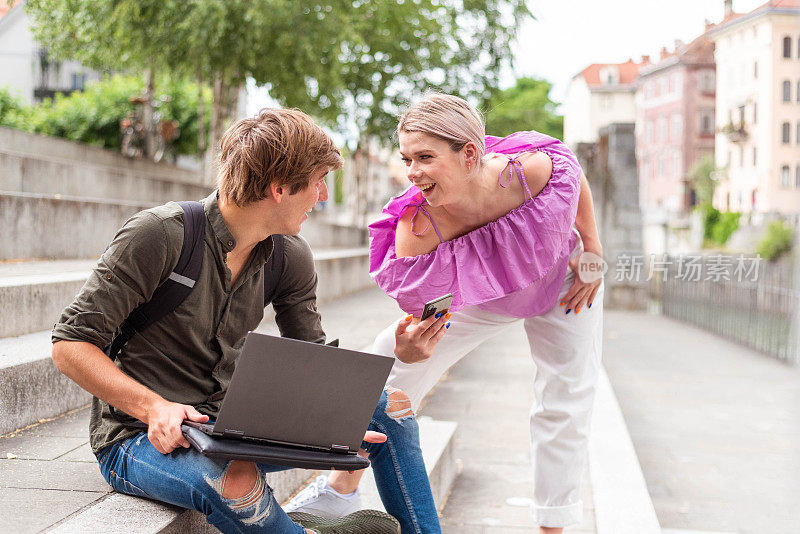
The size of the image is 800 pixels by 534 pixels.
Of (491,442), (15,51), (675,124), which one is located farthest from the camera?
(675,124)

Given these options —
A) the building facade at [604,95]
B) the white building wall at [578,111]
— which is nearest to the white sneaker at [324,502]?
the building facade at [604,95]

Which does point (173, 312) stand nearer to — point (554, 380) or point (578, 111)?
point (554, 380)

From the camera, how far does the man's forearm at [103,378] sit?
6.52 ft

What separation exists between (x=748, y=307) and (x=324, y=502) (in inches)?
523

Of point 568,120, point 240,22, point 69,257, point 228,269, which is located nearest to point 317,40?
point 240,22

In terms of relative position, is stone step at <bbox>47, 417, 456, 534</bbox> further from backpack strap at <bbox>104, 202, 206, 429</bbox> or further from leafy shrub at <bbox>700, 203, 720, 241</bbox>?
leafy shrub at <bbox>700, 203, 720, 241</bbox>

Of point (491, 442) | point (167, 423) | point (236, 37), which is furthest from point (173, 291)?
point (236, 37)

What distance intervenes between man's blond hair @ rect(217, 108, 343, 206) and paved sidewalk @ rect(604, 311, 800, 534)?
128cm

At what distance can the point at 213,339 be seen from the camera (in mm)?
2287

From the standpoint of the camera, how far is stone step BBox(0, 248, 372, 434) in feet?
9.35

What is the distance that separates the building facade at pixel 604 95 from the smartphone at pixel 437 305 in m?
81.1

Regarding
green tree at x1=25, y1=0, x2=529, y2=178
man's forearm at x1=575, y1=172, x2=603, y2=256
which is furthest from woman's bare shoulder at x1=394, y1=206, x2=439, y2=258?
green tree at x1=25, y1=0, x2=529, y2=178

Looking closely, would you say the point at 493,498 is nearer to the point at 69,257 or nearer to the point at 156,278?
the point at 156,278

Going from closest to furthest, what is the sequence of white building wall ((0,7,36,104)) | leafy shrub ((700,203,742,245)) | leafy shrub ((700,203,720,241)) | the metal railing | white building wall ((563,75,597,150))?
the metal railing
leafy shrub ((700,203,742,245))
white building wall ((0,7,36,104))
leafy shrub ((700,203,720,241))
white building wall ((563,75,597,150))
